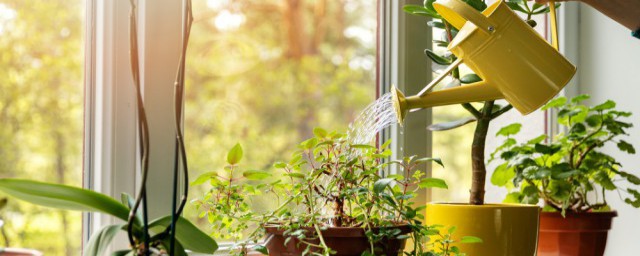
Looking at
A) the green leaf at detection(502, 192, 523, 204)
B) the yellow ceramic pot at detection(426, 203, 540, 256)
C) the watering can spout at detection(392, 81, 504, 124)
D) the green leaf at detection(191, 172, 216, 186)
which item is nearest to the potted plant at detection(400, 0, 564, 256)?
the yellow ceramic pot at detection(426, 203, 540, 256)

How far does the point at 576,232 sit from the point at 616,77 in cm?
50

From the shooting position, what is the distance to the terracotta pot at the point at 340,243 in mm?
1113

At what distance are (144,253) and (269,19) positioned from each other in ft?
2.33

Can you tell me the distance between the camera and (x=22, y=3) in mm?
1188

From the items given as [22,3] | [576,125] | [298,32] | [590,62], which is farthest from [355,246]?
[590,62]

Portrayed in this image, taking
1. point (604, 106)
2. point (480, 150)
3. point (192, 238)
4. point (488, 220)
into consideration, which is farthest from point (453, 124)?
point (192, 238)

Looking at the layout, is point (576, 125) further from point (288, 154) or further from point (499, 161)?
point (288, 154)

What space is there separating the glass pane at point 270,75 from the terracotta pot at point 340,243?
27 centimetres

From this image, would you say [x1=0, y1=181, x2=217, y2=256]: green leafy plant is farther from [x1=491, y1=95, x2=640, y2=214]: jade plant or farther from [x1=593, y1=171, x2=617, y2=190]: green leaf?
[x1=593, y1=171, x2=617, y2=190]: green leaf

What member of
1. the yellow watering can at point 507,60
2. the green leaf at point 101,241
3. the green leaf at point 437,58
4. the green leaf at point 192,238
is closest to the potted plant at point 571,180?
the green leaf at point 437,58

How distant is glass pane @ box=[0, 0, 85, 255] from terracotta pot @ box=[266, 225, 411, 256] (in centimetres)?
35

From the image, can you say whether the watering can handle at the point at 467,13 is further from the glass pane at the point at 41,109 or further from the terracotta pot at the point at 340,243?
the glass pane at the point at 41,109

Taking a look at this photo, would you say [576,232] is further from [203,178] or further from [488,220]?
[203,178]

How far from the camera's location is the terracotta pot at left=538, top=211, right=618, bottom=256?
1.58 m
